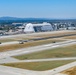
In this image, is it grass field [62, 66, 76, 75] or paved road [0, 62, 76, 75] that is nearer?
grass field [62, 66, 76, 75]

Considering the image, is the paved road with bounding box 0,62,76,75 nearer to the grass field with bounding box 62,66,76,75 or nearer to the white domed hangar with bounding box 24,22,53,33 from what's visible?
the grass field with bounding box 62,66,76,75

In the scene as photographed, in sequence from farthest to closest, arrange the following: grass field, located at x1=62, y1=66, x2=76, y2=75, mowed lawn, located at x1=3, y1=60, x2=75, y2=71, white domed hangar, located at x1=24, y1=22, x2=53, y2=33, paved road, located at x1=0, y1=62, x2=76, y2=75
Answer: white domed hangar, located at x1=24, y1=22, x2=53, y2=33 < mowed lawn, located at x1=3, y1=60, x2=75, y2=71 < paved road, located at x1=0, y1=62, x2=76, y2=75 < grass field, located at x1=62, y1=66, x2=76, y2=75

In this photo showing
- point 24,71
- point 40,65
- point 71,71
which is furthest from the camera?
point 40,65

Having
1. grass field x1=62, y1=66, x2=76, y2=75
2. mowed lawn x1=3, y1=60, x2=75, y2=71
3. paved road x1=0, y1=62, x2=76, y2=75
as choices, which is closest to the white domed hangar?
mowed lawn x1=3, y1=60, x2=75, y2=71

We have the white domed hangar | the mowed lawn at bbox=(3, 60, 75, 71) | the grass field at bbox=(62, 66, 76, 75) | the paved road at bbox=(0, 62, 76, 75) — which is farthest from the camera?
the white domed hangar

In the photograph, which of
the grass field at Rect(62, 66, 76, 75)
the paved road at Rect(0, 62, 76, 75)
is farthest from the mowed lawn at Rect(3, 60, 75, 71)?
the grass field at Rect(62, 66, 76, 75)

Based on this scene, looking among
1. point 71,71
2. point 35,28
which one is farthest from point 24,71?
point 35,28

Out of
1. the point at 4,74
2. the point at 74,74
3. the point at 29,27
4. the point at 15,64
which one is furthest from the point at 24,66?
the point at 29,27

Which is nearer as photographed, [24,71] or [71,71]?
[71,71]

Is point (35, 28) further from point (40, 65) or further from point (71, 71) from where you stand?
point (71, 71)

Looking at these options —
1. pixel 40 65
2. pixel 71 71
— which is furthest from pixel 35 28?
pixel 71 71

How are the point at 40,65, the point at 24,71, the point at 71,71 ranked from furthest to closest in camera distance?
1. the point at 40,65
2. the point at 24,71
3. the point at 71,71

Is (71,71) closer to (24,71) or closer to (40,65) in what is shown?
(40,65)
